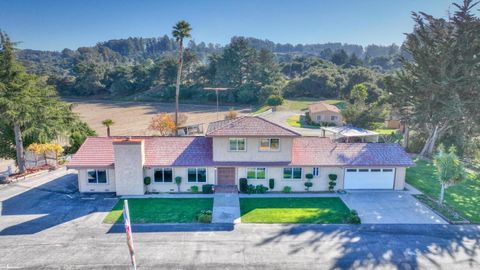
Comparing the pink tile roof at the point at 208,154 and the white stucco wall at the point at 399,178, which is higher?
the pink tile roof at the point at 208,154

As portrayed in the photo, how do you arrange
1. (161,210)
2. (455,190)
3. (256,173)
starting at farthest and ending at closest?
(455,190), (256,173), (161,210)

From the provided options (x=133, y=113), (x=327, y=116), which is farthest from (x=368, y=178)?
(x=133, y=113)

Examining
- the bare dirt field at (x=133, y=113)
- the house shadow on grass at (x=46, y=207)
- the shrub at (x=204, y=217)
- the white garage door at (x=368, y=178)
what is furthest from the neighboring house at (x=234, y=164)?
the bare dirt field at (x=133, y=113)

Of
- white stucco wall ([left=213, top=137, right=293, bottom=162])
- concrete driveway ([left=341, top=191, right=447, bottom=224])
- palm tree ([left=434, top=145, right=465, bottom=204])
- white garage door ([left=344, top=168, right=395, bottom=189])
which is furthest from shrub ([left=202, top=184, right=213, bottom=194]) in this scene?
palm tree ([left=434, top=145, right=465, bottom=204])

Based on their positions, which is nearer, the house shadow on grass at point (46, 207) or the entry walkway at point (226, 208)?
the house shadow on grass at point (46, 207)

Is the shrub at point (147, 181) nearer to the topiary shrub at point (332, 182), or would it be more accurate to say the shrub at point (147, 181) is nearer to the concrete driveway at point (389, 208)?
the topiary shrub at point (332, 182)

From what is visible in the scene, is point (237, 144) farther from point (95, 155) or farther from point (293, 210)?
point (95, 155)
